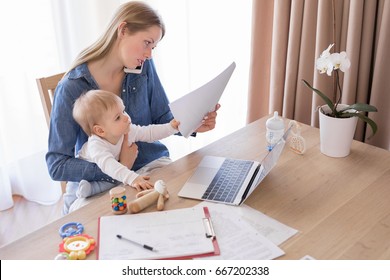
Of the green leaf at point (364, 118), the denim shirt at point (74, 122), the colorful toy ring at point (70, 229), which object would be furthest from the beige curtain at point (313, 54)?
the colorful toy ring at point (70, 229)

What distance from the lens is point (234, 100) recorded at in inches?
96.3

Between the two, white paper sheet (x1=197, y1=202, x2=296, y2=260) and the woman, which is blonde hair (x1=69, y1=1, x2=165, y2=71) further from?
white paper sheet (x1=197, y1=202, x2=296, y2=260)

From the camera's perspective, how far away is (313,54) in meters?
1.78

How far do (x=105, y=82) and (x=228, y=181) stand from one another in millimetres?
608

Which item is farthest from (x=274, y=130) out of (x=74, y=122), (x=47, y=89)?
(x=47, y=89)

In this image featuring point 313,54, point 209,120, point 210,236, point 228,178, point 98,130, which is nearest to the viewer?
point 210,236

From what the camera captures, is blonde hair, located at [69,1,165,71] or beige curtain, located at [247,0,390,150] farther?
beige curtain, located at [247,0,390,150]

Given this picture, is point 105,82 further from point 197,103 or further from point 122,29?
point 197,103

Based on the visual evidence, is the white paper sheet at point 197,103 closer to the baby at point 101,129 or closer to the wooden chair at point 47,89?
the baby at point 101,129

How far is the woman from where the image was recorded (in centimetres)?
148

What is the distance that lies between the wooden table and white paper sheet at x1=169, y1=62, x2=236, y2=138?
0.11 m

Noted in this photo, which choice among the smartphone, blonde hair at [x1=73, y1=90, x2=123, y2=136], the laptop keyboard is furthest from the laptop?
the smartphone

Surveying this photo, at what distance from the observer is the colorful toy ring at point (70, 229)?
3.58ft
